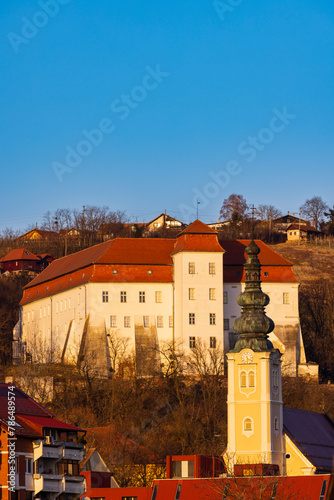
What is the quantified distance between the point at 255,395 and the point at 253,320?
14.4ft

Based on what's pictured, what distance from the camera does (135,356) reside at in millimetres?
→ 87188

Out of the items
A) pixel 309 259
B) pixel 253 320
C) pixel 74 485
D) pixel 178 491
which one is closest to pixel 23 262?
pixel 309 259

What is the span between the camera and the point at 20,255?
411ft

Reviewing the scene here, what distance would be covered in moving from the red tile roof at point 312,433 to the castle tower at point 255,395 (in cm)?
157

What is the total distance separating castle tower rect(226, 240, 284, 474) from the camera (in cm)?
7031

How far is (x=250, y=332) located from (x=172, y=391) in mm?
12132

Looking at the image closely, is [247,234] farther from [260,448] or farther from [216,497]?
[216,497]

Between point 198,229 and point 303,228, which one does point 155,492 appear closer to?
point 198,229

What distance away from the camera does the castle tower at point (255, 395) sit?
70312 millimetres

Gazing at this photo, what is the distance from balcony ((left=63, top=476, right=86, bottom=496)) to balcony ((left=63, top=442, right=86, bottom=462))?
983 millimetres

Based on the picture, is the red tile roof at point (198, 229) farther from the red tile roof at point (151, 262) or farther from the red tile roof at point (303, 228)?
the red tile roof at point (303, 228)

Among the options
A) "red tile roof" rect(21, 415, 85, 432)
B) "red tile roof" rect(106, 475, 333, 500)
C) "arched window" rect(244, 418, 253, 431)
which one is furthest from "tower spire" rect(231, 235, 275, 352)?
"red tile roof" rect(21, 415, 85, 432)

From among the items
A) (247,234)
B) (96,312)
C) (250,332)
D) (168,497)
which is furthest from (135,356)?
(247,234)

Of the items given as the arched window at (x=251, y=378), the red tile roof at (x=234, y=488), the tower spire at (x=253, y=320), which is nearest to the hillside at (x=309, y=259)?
the tower spire at (x=253, y=320)
